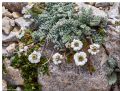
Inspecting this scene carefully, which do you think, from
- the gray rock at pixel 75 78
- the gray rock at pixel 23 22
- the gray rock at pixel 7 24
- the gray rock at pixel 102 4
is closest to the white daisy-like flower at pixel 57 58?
the gray rock at pixel 75 78

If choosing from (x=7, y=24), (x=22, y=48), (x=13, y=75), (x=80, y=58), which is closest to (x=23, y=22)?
(x=7, y=24)

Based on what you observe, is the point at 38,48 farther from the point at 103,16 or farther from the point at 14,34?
the point at 103,16

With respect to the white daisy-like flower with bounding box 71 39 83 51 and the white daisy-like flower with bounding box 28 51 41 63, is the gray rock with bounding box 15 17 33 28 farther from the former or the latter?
the white daisy-like flower with bounding box 71 39 83 51

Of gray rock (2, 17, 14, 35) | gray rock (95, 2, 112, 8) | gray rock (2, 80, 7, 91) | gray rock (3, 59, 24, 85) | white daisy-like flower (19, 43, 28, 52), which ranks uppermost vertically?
gray rock (95, 2, 112, 8)

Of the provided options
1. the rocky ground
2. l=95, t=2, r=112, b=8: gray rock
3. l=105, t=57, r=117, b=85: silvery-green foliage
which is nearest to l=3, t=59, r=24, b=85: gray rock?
the rocky ground

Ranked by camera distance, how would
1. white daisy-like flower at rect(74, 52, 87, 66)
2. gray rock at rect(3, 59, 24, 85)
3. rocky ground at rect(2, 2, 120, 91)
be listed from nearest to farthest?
white daisy-like flower at rect(74, 52, 87, 66) → rocky ground at rect(2, 2, 120, 91) → gray rock at rect(3, 59, 24, 85)

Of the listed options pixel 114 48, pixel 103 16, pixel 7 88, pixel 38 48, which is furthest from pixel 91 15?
pixel 7 88
